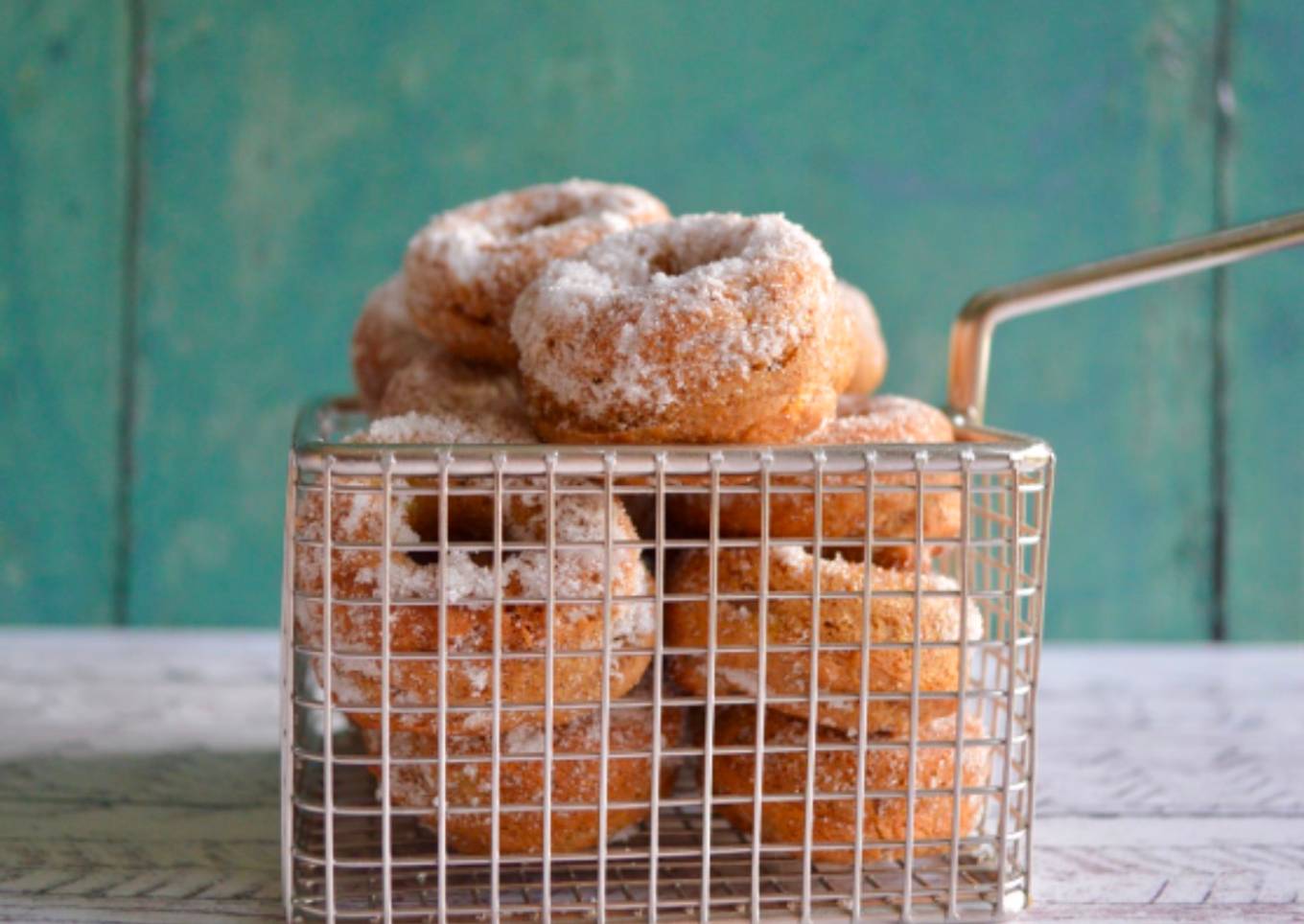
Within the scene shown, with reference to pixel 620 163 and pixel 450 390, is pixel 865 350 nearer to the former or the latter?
pixel 450 390

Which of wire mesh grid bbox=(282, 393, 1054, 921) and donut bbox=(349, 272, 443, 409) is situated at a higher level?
donut bbox=(349, 272, 443, 409)

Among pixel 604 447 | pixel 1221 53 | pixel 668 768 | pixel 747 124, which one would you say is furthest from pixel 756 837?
pixel 1221 53

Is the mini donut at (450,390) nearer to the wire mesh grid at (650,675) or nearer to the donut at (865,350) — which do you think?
the wire mesh grid at (650,675)

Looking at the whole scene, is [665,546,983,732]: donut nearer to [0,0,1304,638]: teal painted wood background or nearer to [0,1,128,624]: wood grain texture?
[0,0,1304,638]: teal painted wood background

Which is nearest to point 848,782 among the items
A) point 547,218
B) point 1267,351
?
point 547,218

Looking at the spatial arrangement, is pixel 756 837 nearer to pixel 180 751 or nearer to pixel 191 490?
pixel 180 751

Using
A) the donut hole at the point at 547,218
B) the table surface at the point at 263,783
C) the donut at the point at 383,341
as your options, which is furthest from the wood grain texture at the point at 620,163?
the donut hole at the point at 547,218

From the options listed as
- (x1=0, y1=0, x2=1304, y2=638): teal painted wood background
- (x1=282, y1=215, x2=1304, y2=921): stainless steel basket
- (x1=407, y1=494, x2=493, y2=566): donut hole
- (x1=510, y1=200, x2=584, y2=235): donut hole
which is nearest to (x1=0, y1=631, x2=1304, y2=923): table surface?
(x1=282, y1=215, x2=1304, y2=921): stainless steel basket
